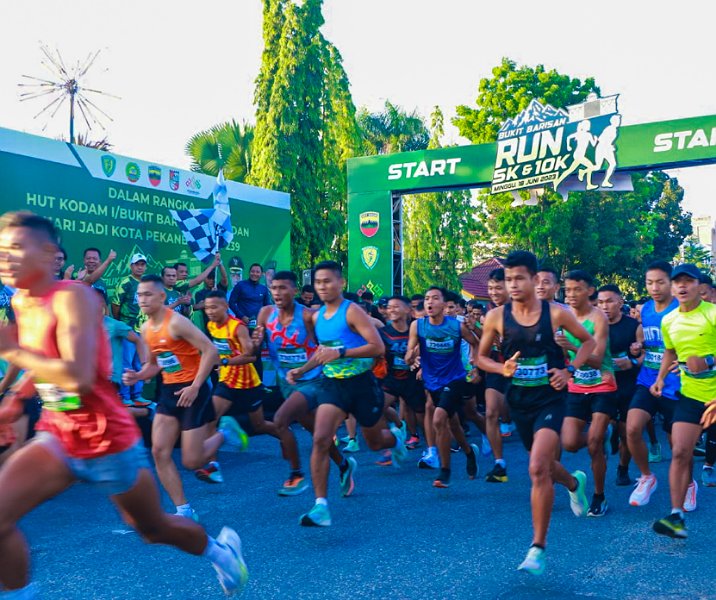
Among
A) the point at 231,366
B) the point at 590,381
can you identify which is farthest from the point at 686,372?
the point at 231,366

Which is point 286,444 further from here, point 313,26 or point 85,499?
point 313,26

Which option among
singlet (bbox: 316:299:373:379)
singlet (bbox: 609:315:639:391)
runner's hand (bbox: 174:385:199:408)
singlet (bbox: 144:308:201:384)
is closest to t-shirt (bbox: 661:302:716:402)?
singlet (bbox: 609:315:639:391)

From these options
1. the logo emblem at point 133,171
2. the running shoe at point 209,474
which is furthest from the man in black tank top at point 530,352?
the logo emblem at point 133,171

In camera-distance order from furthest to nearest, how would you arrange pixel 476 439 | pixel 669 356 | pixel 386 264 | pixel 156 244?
1. pixel 386 264
2. pixel 156 244
3. pixel 476 439
4. pixel 669 356

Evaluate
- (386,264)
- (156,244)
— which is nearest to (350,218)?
(386,264)

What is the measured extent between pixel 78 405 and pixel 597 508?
4.35 meters

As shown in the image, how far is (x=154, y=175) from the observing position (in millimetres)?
12242

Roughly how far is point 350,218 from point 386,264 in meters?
1.50

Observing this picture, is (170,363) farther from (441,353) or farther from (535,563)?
(535,563)

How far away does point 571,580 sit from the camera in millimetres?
4605

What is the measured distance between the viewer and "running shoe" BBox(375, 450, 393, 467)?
28.2 feet

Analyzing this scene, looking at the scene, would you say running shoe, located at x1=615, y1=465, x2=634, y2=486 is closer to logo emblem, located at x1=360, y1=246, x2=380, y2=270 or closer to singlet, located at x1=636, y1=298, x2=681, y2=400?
singlet, located at x1=636, y1=298, x2=681, y2=400

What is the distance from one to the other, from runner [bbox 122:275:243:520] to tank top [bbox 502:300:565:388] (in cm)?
222

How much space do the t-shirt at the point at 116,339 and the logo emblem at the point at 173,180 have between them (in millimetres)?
4551
